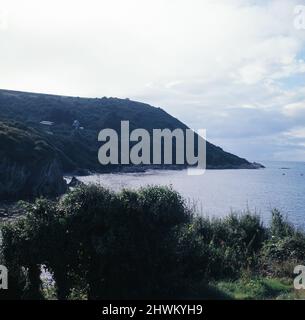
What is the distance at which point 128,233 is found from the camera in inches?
540

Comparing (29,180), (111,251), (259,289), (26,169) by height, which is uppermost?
(26,169)

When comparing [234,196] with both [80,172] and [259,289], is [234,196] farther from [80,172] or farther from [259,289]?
[259,289]

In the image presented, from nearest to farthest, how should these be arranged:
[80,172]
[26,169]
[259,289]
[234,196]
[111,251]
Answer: [111,251]
[259,289]
[26,169]
[234,196]
[80,172]

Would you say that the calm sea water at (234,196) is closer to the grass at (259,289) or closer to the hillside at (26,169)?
the grass at (259,289)

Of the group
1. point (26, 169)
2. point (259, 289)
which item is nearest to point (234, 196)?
point (26, 169)

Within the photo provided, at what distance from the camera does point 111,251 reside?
1338 centimetres

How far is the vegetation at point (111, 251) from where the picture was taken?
13.7m

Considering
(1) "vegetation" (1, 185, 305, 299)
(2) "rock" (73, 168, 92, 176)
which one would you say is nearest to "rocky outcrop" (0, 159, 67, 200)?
(2) "rock" (73, 168, 92, 176)

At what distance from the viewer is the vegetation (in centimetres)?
1366

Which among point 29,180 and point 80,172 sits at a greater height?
point 80,172

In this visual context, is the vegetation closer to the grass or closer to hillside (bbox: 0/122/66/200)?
the grass

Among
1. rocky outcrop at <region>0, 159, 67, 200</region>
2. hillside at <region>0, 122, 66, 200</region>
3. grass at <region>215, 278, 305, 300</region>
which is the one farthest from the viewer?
hillside at <region>0, 122, 66, 200</region>

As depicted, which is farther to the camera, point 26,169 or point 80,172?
point 80,172
